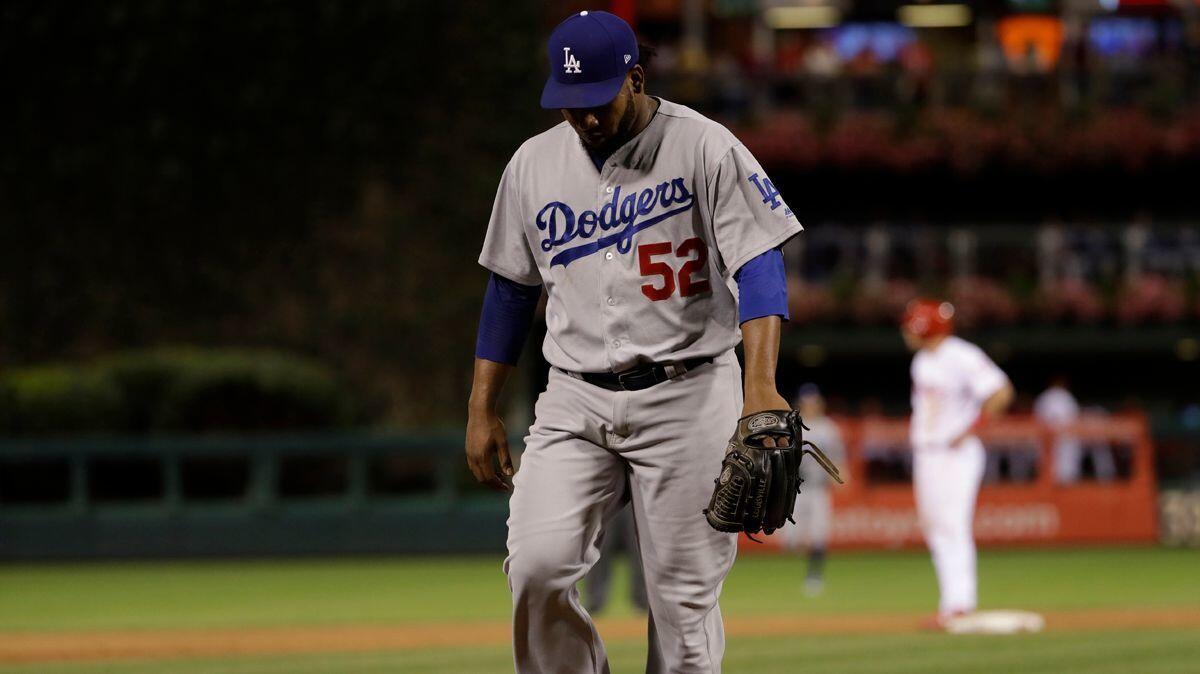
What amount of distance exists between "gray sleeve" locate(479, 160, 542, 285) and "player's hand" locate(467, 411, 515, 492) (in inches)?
16.1

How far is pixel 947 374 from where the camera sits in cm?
1003

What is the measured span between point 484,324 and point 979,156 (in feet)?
73.2

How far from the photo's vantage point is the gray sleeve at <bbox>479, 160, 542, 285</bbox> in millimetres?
4637

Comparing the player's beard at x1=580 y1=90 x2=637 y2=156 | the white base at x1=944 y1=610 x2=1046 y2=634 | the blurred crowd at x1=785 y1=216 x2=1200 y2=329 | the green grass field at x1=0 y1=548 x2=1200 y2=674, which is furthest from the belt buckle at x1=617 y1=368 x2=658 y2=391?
the blurred crowd at x1=785 y1=216 x2=1200 y2=329

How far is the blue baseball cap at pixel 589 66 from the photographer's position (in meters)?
4.24

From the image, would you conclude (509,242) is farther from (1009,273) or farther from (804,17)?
(804,17)

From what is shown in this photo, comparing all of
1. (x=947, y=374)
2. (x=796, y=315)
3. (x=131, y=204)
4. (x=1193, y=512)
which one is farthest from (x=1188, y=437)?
(x=131, y=204)

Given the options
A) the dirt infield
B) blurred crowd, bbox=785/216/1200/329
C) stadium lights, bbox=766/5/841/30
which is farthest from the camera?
stadium lights, bbox=766/5/841/30

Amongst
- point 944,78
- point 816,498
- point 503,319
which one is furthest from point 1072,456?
point 503,319

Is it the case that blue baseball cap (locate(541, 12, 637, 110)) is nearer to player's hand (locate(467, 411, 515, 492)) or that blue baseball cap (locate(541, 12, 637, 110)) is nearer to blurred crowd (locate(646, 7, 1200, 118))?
player's hand (locate(467, 411, 515, 492))

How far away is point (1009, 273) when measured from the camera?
80.8 feet

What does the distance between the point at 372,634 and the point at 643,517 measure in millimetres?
6118

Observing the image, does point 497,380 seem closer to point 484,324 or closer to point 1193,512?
point 484,324

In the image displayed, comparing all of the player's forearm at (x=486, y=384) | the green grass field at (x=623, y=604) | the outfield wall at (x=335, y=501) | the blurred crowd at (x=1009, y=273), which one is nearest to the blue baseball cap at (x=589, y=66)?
the player's forearm at (x=486, y=384)
